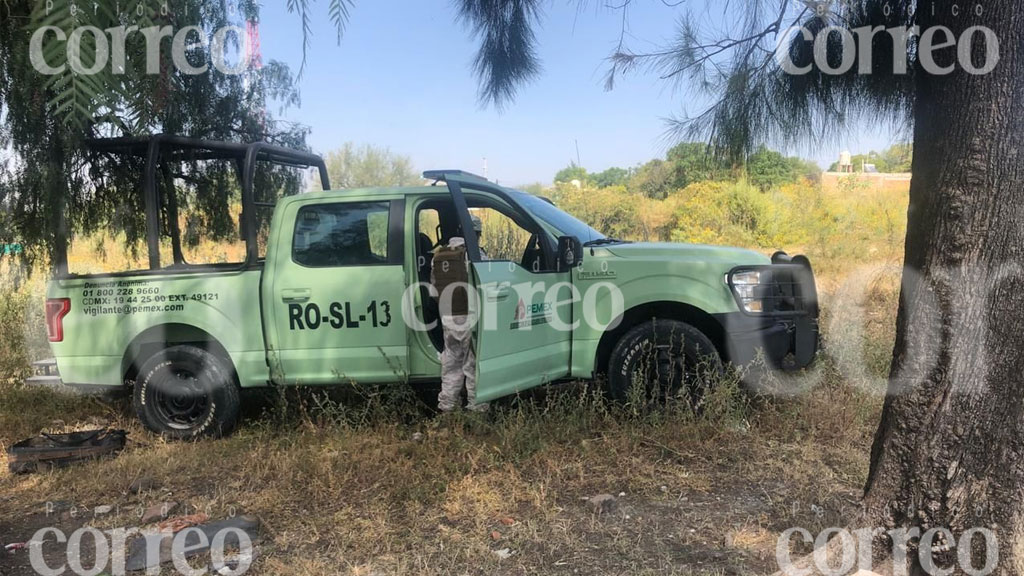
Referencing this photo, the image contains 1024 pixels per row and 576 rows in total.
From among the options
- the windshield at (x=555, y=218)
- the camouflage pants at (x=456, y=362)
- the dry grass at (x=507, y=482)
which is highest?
the windshield at (x=555, y=218)

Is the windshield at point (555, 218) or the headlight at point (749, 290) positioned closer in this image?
the headlight at point (749, 290)

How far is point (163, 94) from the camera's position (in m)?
1.67

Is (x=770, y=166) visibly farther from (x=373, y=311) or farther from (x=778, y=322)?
(x=373, y=311)

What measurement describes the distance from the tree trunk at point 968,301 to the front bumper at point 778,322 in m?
1.92

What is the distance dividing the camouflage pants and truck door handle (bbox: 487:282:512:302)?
35 centimetres

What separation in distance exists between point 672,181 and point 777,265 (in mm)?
986

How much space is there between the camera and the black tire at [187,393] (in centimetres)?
480

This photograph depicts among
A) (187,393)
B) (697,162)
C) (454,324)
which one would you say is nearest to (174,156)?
(187,393)

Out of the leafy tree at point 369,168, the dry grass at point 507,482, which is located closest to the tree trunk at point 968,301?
the dry grass at point 507,482

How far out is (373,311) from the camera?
181 inches

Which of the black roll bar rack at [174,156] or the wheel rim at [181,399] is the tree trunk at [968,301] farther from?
the wheel rim at [181,399]

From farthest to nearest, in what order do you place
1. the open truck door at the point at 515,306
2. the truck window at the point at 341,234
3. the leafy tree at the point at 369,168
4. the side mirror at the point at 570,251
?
the leafy tree at the point at 369,168
the truck window at the point at 341,234
the side mirror at the point at 570,251
the open truck door at the point at 515,306

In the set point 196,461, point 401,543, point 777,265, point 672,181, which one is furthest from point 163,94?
point 777,265

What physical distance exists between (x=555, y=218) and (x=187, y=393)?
323cm
